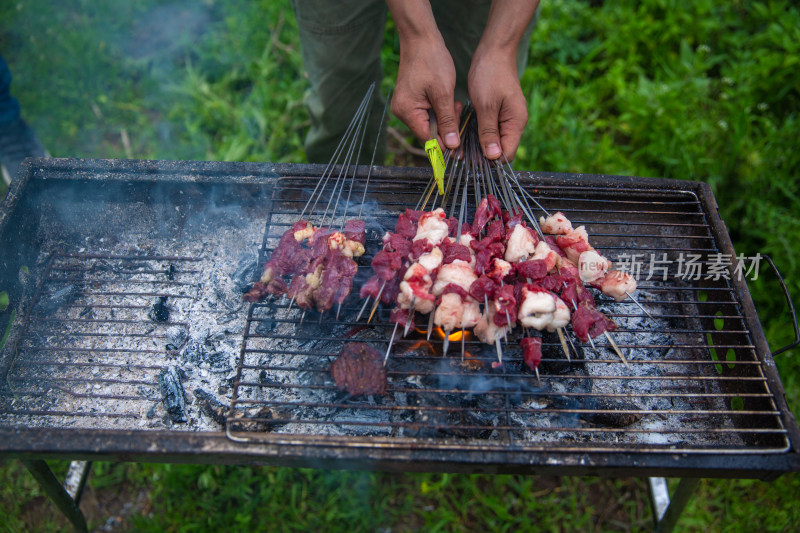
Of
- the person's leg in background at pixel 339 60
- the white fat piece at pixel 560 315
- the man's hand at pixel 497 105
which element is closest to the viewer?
the white fat piece at pixel 560 315

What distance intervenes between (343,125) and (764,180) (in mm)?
4161

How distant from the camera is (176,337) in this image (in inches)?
124

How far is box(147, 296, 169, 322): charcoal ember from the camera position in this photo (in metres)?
3.22

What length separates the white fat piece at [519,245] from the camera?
9.78 feet

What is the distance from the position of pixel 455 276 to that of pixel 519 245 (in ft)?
1.43

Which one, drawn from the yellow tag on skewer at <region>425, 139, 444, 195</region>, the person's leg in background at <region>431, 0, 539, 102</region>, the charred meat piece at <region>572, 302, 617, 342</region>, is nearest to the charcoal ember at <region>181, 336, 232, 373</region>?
the yellow tag on skewer at <region>425, 139, 444, 195</region>

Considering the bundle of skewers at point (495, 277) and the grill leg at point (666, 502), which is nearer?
the bundle of skewers at point (495, 277)

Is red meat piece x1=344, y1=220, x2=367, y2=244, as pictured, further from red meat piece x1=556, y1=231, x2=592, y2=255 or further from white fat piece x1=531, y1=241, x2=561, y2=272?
red meat piece x1=556, y1=231, x2=592, y2=255

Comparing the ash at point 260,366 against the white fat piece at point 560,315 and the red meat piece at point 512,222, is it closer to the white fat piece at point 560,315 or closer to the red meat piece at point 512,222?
the white fat piece at point 560,315

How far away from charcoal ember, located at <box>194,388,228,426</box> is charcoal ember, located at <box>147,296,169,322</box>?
566 mm

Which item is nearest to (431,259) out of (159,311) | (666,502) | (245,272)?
(245,272)

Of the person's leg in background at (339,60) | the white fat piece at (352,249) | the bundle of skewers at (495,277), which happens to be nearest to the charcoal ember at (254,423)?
the bundle of skewers at (495,277)

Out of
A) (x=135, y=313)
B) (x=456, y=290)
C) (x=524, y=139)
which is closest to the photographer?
(x=456, y=290)

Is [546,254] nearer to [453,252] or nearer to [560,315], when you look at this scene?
[560,315]
